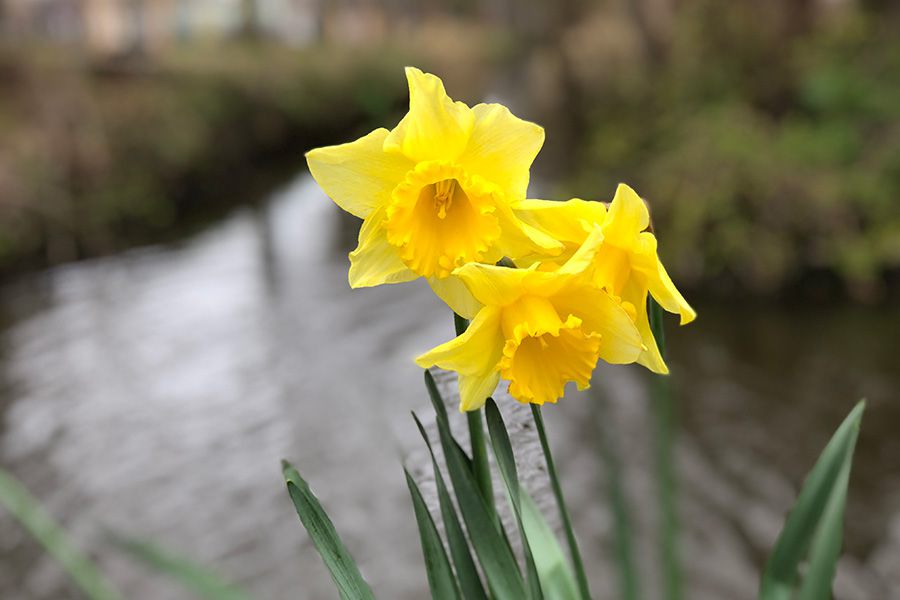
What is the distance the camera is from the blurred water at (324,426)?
2627 mm

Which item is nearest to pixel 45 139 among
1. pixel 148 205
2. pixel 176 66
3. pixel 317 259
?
pixel 148 205

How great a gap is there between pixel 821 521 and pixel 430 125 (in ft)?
1.52

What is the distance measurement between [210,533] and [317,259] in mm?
3190

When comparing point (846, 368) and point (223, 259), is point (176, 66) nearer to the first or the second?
point (223, 259)

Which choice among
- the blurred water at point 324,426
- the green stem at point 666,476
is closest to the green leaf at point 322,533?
the green stem at point 666,476

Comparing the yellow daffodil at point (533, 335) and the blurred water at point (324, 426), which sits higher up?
the blurred water at point (324, 426)

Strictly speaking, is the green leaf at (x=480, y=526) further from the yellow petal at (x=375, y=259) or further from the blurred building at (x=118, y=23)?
the blurred building at (x=118, y=23)

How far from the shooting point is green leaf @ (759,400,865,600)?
669mm

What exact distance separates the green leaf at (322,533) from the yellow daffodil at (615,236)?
8.7 inches

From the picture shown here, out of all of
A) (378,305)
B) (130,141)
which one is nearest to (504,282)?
(378,305)

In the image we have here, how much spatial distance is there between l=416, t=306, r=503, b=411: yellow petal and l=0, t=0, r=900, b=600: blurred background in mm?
158

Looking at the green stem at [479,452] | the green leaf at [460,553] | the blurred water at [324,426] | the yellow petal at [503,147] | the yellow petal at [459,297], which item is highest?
the blurred water at [324,426]

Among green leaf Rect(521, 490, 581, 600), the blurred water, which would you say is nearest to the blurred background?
the blurred water

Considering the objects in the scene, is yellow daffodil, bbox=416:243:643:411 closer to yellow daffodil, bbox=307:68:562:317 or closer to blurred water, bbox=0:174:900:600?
yellow daffodil, bbox=307:68:562:317
